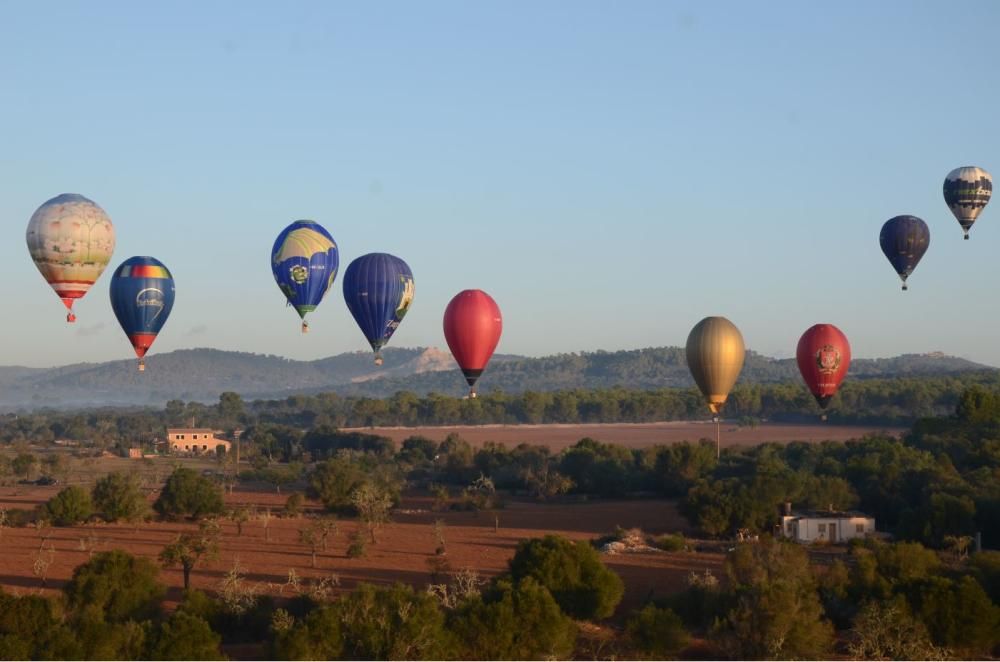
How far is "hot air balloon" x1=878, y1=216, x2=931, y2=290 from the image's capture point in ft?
196

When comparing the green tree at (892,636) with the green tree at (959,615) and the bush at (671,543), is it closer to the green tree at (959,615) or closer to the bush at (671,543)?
the green tree at (959,615)

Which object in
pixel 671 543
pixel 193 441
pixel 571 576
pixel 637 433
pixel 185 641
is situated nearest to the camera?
pixel 185 641

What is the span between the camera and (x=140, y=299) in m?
47.7

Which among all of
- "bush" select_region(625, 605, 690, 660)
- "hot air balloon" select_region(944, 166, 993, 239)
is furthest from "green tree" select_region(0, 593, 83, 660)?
"hot air balloon" select_region(944, 166, 993, 239)

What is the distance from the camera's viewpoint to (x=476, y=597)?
30734 millimetres

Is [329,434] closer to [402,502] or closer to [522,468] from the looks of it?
[522,468]

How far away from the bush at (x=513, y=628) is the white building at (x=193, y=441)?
3544 inches

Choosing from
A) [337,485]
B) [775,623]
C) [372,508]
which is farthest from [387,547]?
[775,623]

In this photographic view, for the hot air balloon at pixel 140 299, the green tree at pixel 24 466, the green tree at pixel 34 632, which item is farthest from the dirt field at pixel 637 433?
the green tree at pixel 34 632

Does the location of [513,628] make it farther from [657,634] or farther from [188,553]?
[188,553]

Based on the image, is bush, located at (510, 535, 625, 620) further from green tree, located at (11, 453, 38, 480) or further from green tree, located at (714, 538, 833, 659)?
green tree, located at (11, 453, 38, 480)

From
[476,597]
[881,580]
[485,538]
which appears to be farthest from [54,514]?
[881,580]

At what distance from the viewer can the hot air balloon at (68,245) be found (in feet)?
151

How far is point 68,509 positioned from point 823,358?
30629mm
